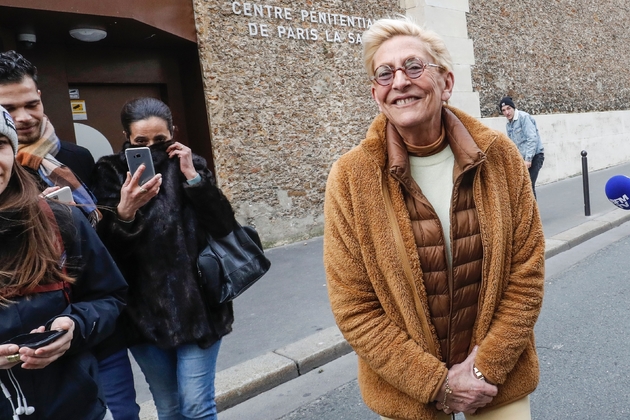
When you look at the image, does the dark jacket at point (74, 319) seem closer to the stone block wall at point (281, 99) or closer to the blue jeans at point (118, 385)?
the blue jeans at point (118, 385)

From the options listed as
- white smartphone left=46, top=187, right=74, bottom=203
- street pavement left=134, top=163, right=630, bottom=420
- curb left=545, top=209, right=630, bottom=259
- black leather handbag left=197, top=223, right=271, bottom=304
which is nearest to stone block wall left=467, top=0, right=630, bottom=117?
curb left=545, top=209, right=630, bottom=259

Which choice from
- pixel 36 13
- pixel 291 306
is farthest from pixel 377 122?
pixel 36 13

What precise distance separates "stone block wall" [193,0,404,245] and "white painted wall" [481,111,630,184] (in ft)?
15.0

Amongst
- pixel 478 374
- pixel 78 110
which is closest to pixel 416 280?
pixel 478 374

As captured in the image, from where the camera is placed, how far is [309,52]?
27.8 feet

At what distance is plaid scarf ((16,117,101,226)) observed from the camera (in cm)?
209

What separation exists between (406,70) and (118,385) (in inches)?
68.2

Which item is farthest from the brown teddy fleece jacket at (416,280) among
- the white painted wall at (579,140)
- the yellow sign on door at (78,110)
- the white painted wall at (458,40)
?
the white painted wall at (579,140)

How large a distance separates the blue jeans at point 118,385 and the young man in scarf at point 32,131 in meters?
0.60

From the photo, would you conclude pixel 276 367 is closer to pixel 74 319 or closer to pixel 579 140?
pixel 74 319

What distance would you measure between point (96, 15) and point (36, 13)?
62cm

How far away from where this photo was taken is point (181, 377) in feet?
7.88

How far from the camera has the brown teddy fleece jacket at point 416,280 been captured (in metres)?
1.77

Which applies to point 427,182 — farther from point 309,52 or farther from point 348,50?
point 348,50
